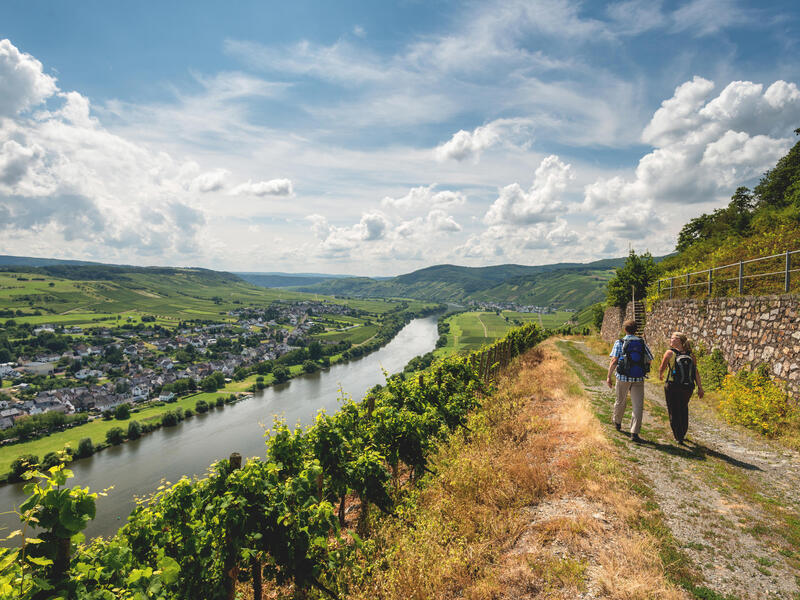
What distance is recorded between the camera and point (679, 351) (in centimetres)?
779

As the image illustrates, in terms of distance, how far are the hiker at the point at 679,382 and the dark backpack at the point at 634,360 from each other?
1.10ft

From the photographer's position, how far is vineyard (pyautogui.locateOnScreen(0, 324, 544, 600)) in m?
2.89

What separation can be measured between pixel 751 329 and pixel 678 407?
21.0 feet

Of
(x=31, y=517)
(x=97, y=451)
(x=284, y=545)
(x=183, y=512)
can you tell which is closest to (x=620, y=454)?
(x=284, y=545)

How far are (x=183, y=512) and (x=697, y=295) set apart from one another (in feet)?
67.6

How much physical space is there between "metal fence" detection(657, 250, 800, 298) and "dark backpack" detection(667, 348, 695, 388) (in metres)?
5.56

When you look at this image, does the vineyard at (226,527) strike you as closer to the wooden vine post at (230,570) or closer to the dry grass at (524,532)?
the wooden vine post at (230,570)

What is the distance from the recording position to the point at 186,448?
1827 inches

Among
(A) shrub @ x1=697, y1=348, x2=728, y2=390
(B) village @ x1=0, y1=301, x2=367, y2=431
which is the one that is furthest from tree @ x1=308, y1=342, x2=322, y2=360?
(A) shrub @ x1=697, y1=348, x2=728, y2=390

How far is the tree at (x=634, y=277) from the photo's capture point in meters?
31.7

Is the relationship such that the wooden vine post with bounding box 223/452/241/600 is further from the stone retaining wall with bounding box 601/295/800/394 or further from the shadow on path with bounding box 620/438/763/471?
the stone retaining wall with bounding box 601/295/800/394

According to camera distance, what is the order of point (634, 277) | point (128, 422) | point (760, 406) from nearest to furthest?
Result: point (760, 406)
point (634, 277)
point (128, 422)

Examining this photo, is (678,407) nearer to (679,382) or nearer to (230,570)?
(679,382)

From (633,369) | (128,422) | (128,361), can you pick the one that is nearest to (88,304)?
(128,361)
